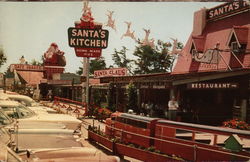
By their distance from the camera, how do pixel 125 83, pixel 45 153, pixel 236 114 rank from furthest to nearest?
pixel 125 83, pixel 236 114, pixel 45 153

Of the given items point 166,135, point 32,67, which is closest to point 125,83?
point 166,135

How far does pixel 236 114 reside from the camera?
13.6m

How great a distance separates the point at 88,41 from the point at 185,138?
1086 centimetres

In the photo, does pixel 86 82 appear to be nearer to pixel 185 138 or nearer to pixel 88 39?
pixel 88 39

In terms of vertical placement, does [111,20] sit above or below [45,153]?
above

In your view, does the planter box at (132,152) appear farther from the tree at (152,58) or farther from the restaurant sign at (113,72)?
the tree at (152,58)

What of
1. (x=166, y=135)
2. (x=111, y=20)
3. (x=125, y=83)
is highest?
(x=111, y=20)

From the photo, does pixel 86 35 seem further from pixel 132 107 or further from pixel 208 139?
pixel 208 139

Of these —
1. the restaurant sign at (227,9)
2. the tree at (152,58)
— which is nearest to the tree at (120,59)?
the tree at (152,58)

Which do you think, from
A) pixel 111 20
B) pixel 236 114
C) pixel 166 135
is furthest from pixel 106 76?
pixel 166 135

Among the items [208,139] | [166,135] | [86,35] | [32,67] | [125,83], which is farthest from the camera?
[32,67]

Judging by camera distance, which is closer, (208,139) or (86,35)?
(208,139)

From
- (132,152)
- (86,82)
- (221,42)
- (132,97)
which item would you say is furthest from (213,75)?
(86,82)

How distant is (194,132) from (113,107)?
12.0m
